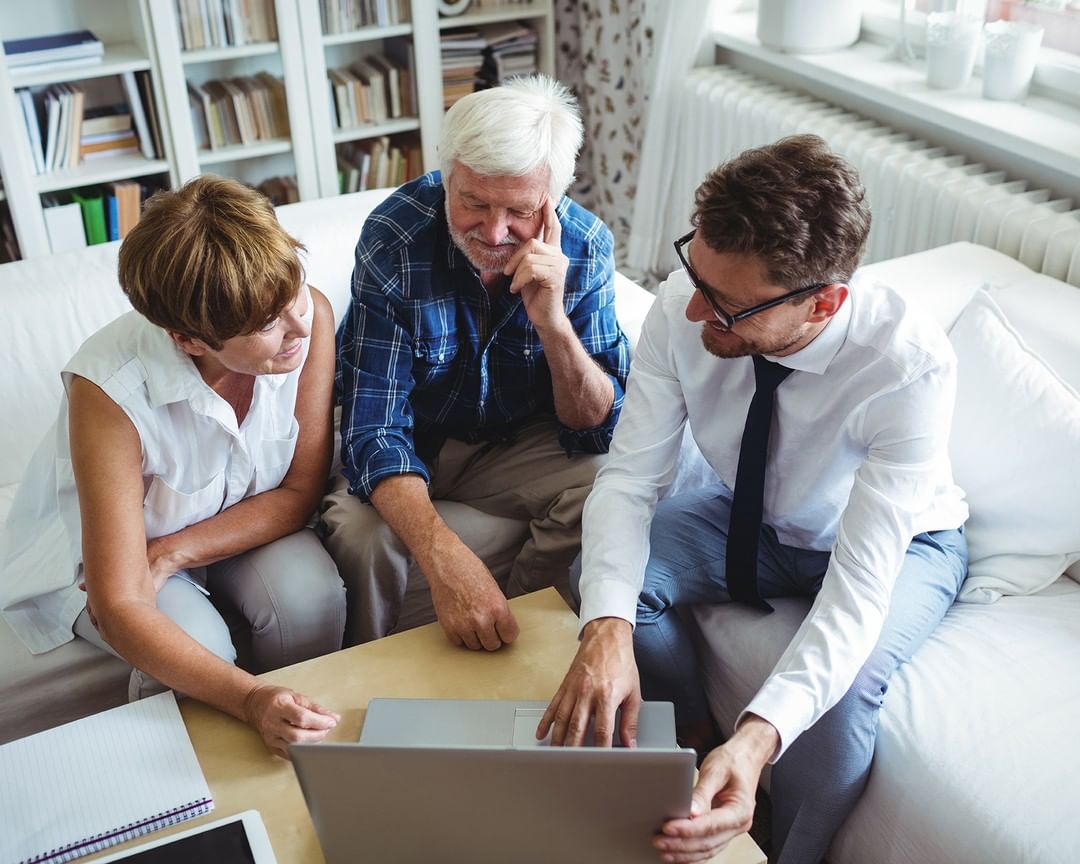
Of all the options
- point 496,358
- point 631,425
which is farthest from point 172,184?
point 631,425

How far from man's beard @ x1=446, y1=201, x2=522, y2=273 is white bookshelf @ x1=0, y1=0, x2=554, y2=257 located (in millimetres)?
1630

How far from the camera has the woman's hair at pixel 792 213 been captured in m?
1.27

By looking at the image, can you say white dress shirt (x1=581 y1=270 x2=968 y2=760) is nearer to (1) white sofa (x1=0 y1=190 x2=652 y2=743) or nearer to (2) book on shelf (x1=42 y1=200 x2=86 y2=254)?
(1) white sofa (x1=0 y1=190 x2=652 y2=743)

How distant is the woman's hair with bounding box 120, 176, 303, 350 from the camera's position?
4.35 ft

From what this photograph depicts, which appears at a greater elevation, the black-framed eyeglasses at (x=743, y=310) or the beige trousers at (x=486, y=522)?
the black-framed eyeglasses at (x=743, y=310)

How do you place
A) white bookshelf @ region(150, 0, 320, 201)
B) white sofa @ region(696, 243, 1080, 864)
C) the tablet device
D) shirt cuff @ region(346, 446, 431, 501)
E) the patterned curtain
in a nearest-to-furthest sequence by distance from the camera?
the tablet device, white sofa @ region(696, 243, 1080, 864), shirt cuff @ region(346, 446, 431, 501), white bookshelf @ region(150, 0, 320, 201), the patterned curtain

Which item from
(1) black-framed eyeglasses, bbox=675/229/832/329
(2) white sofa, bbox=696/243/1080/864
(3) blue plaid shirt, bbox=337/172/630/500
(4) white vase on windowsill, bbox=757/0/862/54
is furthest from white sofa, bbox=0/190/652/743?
(4) white vase on windowsill, bbox=757/0/862/54

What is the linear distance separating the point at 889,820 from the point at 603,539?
0.53 metres

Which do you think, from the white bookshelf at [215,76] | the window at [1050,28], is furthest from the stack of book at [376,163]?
the window at [1050,28]

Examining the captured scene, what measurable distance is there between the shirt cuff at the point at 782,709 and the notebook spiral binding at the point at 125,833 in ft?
2.04

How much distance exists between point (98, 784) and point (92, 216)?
221cm

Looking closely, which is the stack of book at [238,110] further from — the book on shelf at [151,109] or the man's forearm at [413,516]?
the man's forearm at [413,516]

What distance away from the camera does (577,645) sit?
140 cm

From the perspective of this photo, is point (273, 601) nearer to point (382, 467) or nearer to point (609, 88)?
point (382, 467)
